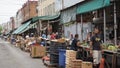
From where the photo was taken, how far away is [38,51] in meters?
29.7

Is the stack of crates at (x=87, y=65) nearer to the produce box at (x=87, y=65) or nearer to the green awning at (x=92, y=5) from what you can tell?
the produce box at (x=87, y=65)

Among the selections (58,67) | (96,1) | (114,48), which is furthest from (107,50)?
(58,67)

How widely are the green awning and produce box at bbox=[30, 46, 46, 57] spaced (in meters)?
8.36

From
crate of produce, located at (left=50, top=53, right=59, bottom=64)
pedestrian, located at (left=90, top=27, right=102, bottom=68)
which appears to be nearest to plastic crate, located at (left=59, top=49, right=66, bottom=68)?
crate of produce, located at (left=50, top=53, right=59, bottom=64)

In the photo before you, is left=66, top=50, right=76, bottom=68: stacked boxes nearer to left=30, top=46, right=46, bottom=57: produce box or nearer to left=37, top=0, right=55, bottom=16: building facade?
left=30, top=46, right=46, bottom=57: produce box

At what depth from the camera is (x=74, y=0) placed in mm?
30078

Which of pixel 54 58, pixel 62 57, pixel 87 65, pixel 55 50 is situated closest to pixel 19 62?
pixel 54 58

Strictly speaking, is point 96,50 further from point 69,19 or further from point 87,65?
point 69,19

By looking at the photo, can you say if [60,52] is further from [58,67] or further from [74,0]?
[74,0]

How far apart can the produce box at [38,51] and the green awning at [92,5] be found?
329 inches

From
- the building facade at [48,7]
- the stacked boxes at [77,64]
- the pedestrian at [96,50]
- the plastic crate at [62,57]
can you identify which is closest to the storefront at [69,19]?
the plastic crate at [62,57]

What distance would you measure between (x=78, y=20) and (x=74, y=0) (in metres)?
4.51

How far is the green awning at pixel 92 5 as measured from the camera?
17.0 m

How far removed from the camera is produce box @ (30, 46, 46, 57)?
29.5m
